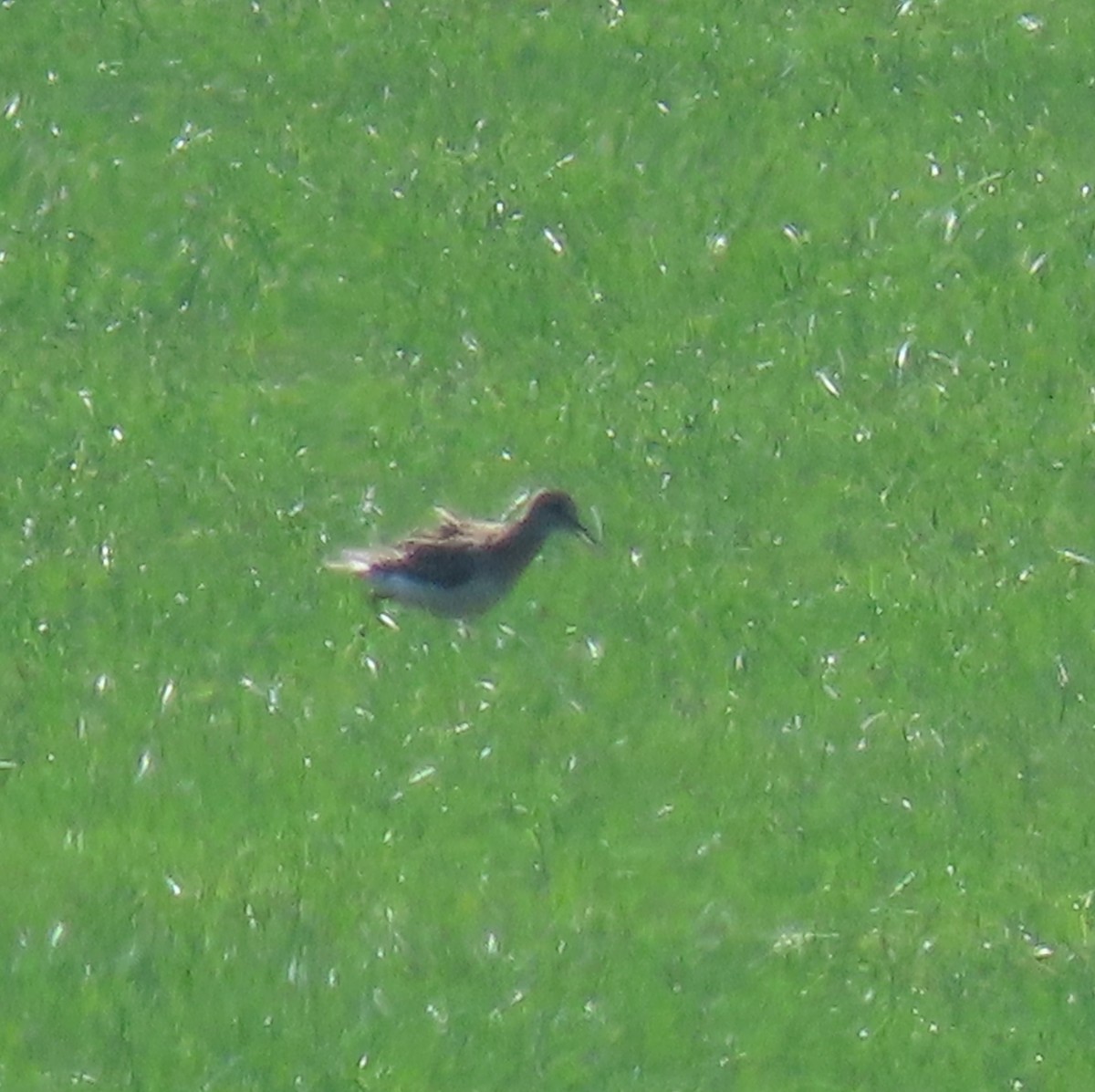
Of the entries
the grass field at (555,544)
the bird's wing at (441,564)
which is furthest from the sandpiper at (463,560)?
the grass field at (555,544)

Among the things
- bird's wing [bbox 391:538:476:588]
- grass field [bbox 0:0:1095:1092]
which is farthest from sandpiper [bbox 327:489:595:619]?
grass field [bbox 0:0:1095:1092]

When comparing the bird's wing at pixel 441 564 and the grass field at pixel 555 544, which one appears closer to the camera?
the grass field at pixel 555 544

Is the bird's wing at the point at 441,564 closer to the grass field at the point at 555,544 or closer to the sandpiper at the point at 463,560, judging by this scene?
the sandpiper at the point at 463,560

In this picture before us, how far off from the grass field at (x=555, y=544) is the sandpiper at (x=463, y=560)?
0.12 metres

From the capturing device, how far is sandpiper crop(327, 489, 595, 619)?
11211 mm

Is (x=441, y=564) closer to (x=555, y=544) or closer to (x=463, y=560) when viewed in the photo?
(x=463, y=560)

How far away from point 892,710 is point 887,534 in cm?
130

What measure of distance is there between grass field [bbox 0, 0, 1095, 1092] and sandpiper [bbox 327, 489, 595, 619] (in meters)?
0.12

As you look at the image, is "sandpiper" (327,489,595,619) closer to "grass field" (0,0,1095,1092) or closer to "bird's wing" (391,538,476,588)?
"bird's wing" (391,538,476,588)

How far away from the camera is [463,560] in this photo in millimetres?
11297

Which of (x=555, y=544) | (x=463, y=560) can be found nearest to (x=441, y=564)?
(x=463, y=560)

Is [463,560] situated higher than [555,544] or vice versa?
[463,560]

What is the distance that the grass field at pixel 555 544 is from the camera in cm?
920

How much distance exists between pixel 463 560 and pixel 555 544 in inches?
17.7
